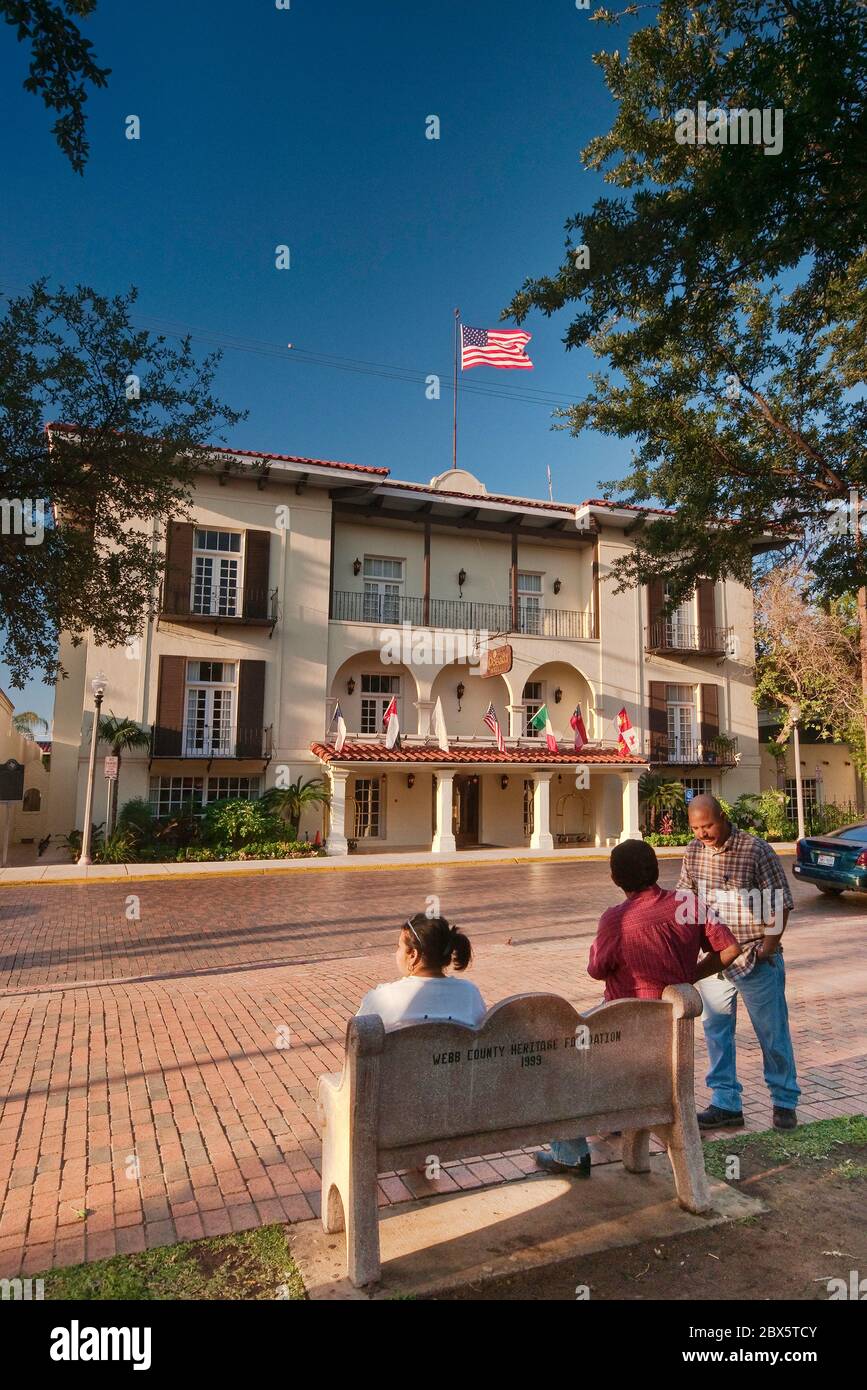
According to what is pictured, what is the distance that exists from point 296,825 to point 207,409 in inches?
516

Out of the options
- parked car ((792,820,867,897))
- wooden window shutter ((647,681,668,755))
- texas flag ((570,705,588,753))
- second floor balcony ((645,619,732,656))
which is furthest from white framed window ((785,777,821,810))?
parked car ((792,820,867,897))

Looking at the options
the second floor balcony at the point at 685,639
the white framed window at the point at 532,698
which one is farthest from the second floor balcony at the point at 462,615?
the second floor balcony at the point at 685,639

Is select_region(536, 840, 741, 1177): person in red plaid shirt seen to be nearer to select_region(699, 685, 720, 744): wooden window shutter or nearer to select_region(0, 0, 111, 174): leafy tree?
select_region(0, 0, 111, 174): leafy tree

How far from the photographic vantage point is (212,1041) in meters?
5.66

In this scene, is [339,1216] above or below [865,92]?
below

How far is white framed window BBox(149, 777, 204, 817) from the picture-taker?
67.1 feet

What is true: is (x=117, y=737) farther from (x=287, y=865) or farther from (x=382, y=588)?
(x=382, y=588)

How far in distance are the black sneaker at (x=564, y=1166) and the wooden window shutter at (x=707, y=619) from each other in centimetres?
2442

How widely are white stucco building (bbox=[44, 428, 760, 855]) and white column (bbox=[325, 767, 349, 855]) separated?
7cm

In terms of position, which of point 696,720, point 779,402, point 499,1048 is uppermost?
point 779,402

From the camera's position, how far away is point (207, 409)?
9.49m

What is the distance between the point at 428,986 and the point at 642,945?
1.01m
